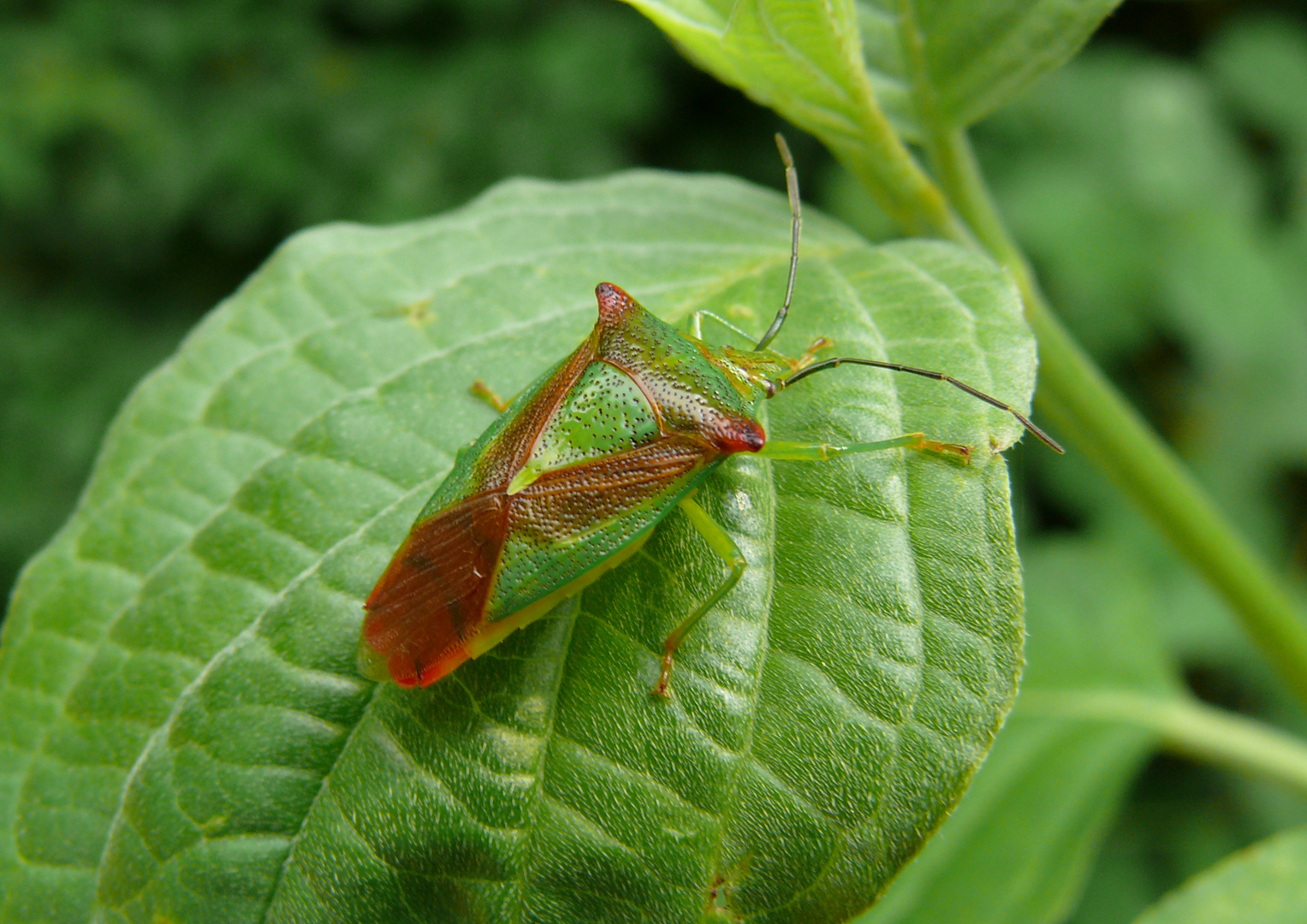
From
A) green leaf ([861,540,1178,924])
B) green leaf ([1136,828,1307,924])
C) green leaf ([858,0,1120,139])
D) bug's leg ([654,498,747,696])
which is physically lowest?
green leaf ([861,540,1178,924])

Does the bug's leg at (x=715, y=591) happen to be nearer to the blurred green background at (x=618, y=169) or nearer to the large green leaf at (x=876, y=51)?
the large green leaf at (x=876, y=51)

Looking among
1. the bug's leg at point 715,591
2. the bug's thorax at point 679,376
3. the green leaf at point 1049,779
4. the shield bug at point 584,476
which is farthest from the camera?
the green leaf at point 1049,779

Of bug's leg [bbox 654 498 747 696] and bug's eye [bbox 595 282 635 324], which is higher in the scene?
bug's eye [bbox 595 282 635 324]

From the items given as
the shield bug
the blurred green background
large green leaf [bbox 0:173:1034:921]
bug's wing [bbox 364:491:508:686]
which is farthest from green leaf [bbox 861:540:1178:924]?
the blurred green background

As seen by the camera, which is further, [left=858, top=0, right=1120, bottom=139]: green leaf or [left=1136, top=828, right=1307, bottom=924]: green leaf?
[left=1136, top=828, right=1307, bottom=924]: green leaf

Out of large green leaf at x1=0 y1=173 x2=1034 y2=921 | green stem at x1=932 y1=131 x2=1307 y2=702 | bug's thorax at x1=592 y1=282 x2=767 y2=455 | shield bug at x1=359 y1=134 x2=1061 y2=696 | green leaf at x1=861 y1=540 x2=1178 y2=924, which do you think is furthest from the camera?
green leaf at x1=861 y1=540 x2=1178 y2=924

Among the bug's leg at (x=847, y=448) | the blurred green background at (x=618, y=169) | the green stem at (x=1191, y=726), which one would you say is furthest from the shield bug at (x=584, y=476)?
the blurred green background at (x=618, y=169)

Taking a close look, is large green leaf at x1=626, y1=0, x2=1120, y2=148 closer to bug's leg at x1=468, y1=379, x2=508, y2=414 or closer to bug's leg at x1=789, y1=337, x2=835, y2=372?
bug's leg at x1=789, y1=337, x2=835, y2=372

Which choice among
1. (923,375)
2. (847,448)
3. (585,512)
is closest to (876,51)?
(923,375)
